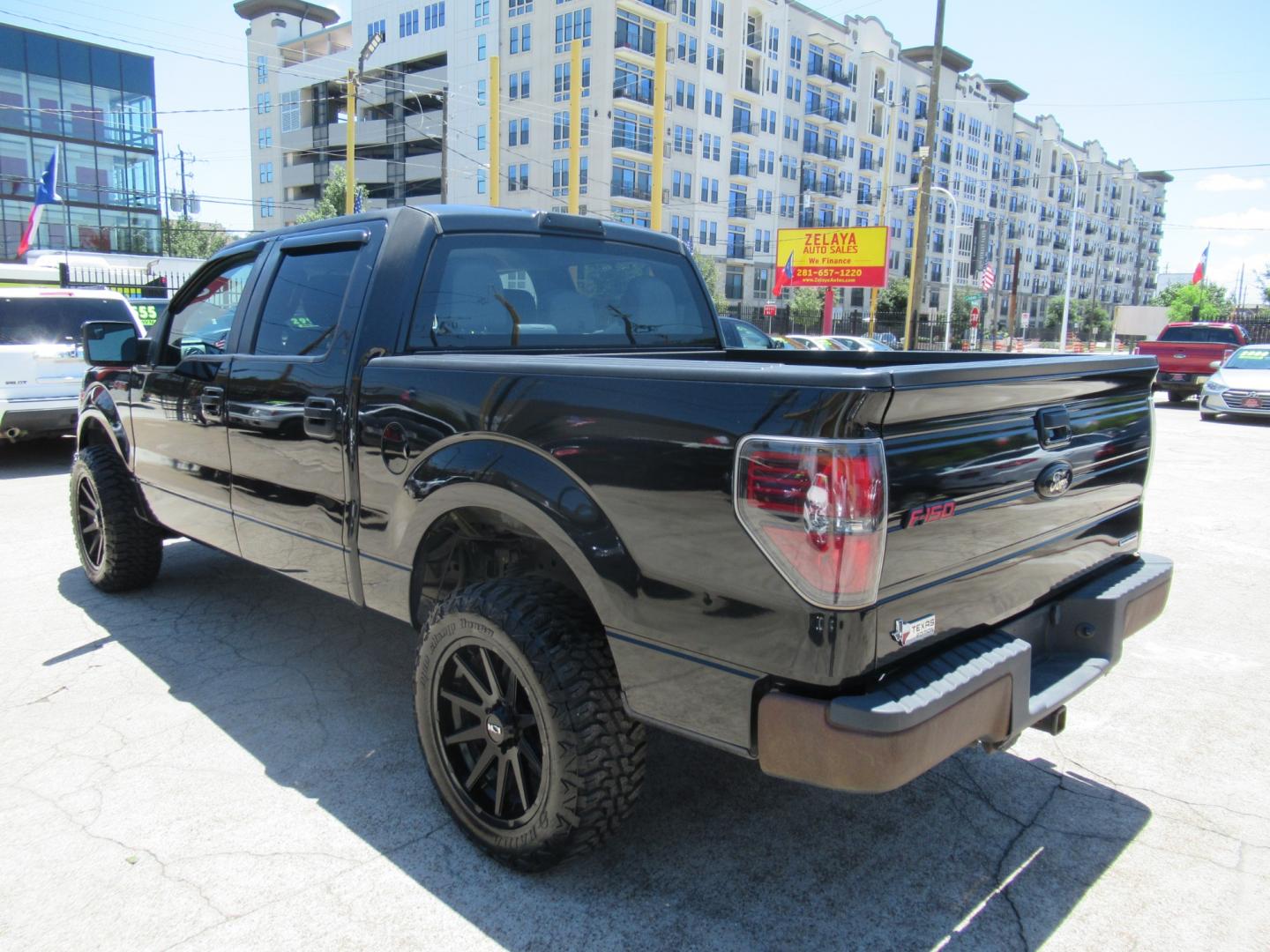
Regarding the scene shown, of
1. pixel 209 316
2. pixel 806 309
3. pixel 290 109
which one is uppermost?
pixel 290 109

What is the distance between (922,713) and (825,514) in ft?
1.66

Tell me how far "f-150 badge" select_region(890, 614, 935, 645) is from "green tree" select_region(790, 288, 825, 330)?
187 feet

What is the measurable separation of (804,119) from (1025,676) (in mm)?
69100

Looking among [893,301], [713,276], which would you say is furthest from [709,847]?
[893,301]

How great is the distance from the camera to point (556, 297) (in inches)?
138

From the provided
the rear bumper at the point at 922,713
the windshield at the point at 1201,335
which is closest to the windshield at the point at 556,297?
the rear bumper at the point at 922,713

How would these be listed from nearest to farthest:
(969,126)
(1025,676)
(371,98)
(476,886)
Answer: (1025,676) → (476,886) → (371,98) → (969,126)

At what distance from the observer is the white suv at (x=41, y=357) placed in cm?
908

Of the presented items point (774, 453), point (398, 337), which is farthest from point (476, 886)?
point (398, 337)

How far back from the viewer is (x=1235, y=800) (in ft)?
10.1

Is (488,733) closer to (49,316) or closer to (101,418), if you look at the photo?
(101,418)

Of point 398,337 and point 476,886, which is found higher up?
point 398,337

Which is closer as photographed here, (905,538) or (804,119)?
(905,538)

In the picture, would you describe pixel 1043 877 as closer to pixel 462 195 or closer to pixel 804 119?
pixel 462 195
